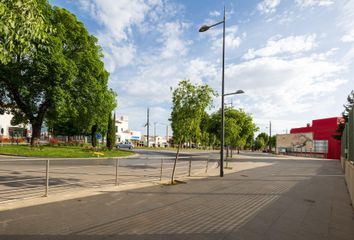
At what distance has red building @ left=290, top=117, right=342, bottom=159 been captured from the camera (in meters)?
53.7

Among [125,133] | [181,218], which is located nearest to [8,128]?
[125,133]

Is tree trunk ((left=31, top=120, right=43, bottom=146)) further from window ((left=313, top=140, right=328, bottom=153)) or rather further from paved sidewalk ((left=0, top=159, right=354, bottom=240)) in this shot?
window ((left=313, top=140, right=328, bottom=153))

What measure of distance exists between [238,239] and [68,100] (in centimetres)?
2354

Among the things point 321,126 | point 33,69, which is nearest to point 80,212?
point 33,69

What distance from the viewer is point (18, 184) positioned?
965 centimetres

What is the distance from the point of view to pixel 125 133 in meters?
100

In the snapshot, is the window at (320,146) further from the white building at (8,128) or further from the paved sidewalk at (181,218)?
the white building at (8,128)

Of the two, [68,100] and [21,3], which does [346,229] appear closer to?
[21,3]

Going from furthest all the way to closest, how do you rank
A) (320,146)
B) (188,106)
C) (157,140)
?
(157,140), (320,146), (188,106)

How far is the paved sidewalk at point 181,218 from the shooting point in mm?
5219

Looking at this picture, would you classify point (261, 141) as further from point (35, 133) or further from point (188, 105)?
point (188, 105)

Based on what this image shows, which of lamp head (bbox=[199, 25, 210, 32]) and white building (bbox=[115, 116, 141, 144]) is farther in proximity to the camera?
white building (bbox=[115, 116, 141, 144])

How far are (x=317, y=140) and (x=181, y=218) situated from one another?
2440 inches

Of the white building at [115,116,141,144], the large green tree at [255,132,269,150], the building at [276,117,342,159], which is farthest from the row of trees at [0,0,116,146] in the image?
the large green tree at [255,132,269,150]
